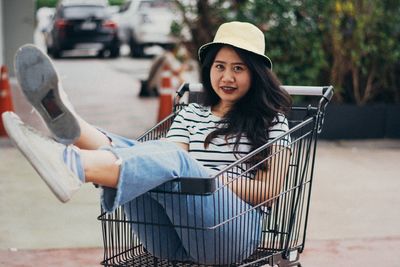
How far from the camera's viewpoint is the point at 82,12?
22047 mm

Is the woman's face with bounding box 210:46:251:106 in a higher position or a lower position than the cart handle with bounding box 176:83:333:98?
higher

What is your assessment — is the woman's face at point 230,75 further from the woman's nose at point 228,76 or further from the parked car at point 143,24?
the parked car at point 143,24

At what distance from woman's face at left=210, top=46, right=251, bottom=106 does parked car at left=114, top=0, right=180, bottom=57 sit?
16.9m

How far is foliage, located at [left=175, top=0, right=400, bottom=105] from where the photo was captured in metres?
9.07

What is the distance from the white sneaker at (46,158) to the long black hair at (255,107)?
1015mm

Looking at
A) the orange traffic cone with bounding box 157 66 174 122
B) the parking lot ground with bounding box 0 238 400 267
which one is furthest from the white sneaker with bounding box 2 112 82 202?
the orange traffic cone with bounding box 157 66 174 122

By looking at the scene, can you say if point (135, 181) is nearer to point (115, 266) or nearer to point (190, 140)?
point (115, 266)

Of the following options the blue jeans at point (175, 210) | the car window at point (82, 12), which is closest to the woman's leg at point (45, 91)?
the blue jeans at point (175, 210)

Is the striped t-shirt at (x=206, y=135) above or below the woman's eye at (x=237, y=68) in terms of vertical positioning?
below

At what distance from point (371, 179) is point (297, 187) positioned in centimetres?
383

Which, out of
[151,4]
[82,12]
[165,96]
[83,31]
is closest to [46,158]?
[165,96]

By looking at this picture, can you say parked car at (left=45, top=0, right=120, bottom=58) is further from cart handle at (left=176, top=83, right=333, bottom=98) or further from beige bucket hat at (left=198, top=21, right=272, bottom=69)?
beige bucket hat at (left=198, top=21, right=272, bottom=69)

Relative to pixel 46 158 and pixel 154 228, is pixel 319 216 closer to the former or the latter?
pixel 154 228

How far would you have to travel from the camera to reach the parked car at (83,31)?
71.2 ft
